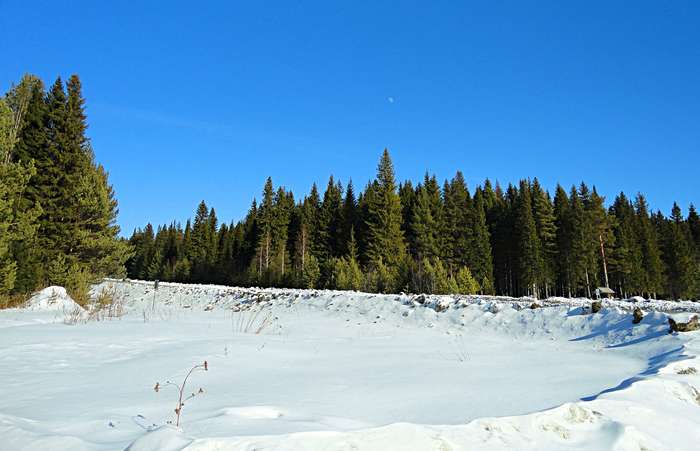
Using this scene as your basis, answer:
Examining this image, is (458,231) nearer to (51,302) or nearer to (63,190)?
(63,190)

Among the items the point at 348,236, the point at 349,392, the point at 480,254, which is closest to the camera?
the point at 349,392

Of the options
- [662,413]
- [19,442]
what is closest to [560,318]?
[662,413]

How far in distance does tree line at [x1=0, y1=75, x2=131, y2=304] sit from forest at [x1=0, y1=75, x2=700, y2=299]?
60 mm

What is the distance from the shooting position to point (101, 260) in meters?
18.6

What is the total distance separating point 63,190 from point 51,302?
294 inches

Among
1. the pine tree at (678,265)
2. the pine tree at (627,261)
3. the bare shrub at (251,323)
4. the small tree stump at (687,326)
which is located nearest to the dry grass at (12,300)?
the bare shrub at (251,323)

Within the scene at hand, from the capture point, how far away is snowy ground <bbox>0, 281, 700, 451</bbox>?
231 cm

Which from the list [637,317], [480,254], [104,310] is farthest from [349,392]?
[480,254]

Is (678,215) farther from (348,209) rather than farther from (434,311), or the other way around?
(434,311)

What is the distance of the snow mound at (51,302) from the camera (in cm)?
1173

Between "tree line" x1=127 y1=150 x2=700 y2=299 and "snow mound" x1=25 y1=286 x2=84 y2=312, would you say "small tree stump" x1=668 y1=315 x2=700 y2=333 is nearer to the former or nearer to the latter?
"snow mound" x1=25 y1=286 x2=84 y2=312

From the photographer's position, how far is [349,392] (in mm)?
3746

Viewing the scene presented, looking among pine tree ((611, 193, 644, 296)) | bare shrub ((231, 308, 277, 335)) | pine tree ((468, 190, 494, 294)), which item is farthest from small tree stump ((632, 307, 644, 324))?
pine tree ((611, 193, 644, 296))

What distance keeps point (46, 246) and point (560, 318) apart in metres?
20.0
